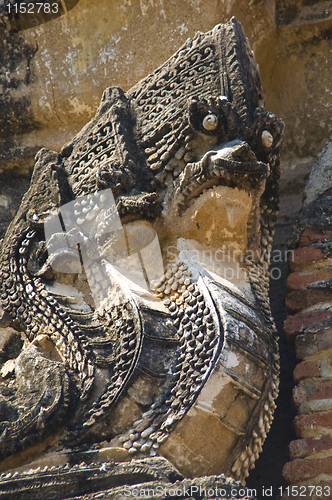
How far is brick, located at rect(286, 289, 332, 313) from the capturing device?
2385 millimetres

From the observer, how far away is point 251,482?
219 cm

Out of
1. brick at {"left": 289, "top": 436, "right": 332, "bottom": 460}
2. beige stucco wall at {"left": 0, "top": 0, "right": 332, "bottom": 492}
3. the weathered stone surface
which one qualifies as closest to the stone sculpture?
brick at {"left": 289, "top": 436, "right": 332, "bottom": 460}

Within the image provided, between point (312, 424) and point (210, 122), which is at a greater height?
point (210, 122)

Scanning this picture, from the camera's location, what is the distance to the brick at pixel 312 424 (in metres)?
2.04

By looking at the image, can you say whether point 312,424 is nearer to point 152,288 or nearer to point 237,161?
point 152,288

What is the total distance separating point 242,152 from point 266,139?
21 centimetres

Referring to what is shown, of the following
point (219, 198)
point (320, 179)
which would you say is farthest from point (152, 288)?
point (320, 179)

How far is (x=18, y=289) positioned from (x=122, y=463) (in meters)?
0.94

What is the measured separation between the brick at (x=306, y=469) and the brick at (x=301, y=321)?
0.55 meters

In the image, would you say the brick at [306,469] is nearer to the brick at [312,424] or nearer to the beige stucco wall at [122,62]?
the brick at [312,424]

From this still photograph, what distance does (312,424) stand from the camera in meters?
2.06

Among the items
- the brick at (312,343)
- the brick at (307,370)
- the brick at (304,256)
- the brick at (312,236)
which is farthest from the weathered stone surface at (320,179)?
the brick at (307,370)

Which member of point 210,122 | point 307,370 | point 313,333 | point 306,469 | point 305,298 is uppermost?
point 210,122

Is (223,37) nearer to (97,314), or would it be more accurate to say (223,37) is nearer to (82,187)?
(82,187)
